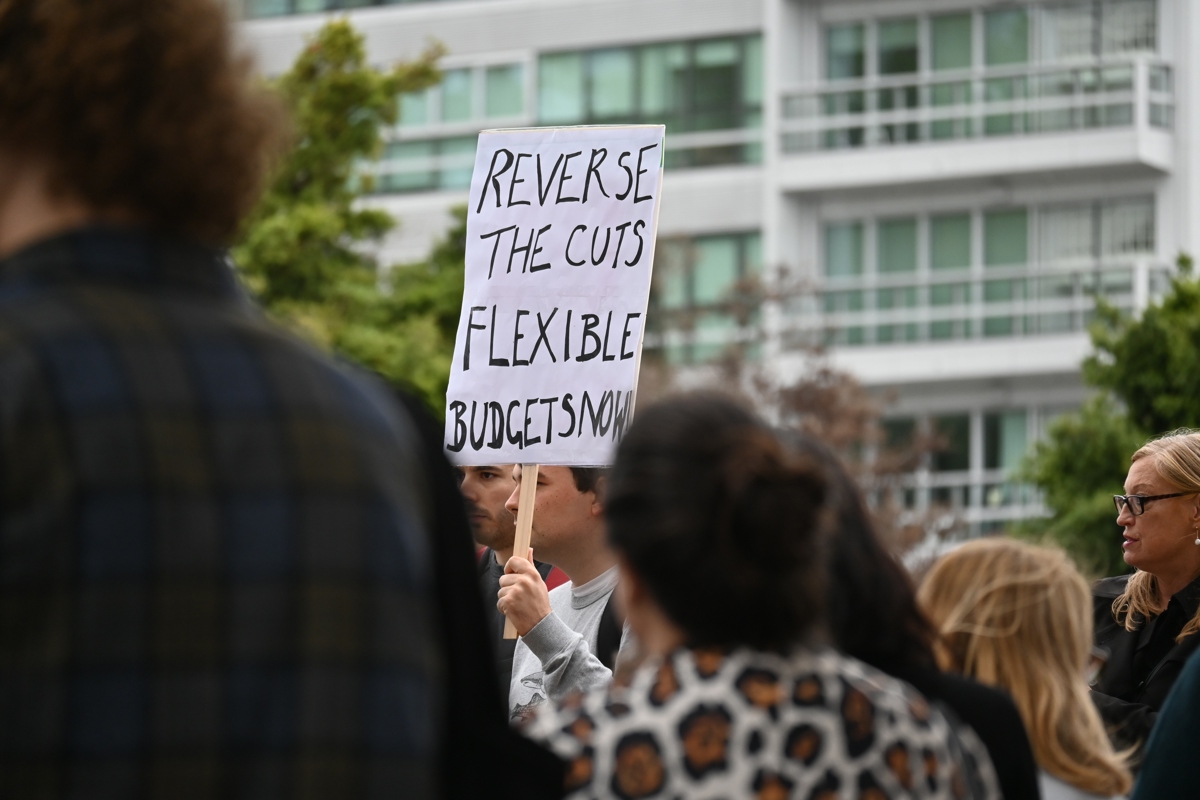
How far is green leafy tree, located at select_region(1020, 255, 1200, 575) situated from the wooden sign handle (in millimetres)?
13928

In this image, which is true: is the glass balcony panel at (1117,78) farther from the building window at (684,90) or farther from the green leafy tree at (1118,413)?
the green leafy tree at (1118,413)

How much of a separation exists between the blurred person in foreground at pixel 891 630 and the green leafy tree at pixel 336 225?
1812cm

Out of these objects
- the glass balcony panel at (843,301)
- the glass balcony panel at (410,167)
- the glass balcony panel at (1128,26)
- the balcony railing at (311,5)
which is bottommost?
the glass balcony panel at (843,301)

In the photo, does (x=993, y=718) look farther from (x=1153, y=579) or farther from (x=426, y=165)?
(x=426, y=165)

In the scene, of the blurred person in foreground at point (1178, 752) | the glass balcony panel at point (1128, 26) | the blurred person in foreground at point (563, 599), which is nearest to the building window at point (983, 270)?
the glass balcony panel at point (1128, 26)

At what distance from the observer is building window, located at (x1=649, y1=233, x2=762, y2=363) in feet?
94.2

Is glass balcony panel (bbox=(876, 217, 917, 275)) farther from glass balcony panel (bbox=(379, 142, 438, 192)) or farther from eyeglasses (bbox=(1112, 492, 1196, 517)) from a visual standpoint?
eyeglasses (bbox=(1112, 492, 1196, 517))

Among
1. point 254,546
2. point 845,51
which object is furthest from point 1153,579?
point 845,51

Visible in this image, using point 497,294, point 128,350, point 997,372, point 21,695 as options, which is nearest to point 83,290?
point 128,350

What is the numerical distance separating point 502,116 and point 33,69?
30364mm

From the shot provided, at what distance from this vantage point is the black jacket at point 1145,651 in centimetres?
585

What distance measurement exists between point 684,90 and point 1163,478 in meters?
25.7

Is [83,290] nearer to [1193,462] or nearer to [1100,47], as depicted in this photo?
[1193,462]

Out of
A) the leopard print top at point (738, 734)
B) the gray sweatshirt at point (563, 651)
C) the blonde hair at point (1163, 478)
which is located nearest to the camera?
the leopard print top at point (738, 734)
